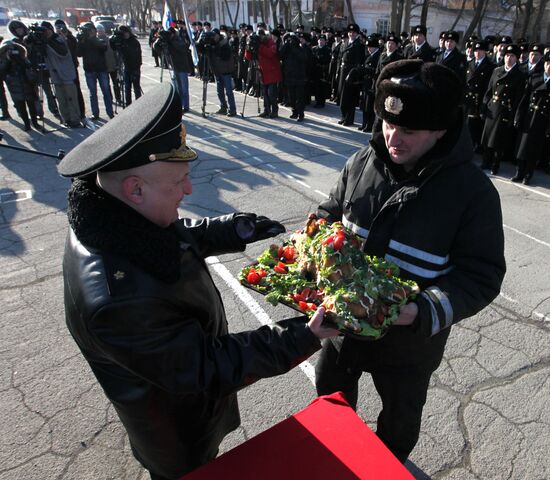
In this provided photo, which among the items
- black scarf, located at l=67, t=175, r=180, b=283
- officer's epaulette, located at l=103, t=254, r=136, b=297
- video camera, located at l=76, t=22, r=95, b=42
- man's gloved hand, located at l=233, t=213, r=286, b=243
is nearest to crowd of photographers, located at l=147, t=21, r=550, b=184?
video camera, located at l=76, t=22, r=95, b=42

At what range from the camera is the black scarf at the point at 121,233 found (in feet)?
4.44

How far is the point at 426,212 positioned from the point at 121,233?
1250mm

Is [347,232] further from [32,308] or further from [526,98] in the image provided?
[526,98]

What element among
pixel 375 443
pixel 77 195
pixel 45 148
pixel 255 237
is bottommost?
pixel 45 148

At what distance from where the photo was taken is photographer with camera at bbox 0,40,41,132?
896 centimetres

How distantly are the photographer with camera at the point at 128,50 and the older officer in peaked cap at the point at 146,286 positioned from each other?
10.4 meters

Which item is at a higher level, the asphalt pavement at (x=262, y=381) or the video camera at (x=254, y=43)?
the video camera at (x=254, y=43)

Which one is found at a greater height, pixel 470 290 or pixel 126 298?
pixel 126 298

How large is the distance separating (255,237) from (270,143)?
25.1 feet

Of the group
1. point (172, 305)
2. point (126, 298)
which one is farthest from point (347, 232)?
point (126, 298)

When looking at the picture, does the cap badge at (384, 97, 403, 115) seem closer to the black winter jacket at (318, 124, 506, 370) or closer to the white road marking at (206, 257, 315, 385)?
the black winter jacket at (318, 124, 506, 370)

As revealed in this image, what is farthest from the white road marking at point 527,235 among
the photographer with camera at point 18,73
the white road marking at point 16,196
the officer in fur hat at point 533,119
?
the photographer with camera at point 18,73

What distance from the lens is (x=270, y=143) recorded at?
A: 953 cm

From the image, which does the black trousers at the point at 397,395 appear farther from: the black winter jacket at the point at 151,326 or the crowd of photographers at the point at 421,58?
the crowd of photographers at the point at 421,58
